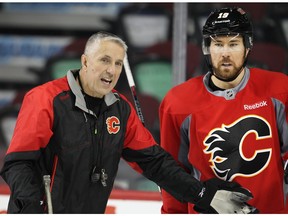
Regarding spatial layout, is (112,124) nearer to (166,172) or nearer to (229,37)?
(166,172)

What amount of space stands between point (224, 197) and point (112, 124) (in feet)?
1.36

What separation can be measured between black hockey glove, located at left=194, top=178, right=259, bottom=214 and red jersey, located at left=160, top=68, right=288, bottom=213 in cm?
6

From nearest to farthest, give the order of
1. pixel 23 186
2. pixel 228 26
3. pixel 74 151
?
1. pixel 23 186
2. pixel 74 151
3. pixel 228 26

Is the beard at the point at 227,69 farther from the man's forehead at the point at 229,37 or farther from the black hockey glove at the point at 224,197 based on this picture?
the black hockey glove at the point at 224,197

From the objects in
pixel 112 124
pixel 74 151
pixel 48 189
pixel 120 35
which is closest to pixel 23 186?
pixel 48 189

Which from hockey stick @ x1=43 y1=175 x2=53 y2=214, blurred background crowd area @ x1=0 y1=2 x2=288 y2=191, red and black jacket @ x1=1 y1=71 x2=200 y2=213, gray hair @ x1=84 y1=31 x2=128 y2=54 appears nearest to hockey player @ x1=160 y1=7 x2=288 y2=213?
red and black jacket @ x1=1 y1=71 x2=200 y2=213

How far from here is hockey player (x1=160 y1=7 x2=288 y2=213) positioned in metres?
2.30

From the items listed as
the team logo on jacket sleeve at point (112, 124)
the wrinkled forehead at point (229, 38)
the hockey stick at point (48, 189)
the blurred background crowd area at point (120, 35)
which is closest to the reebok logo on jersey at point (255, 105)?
the wrinkled forehead at point (229, 38)

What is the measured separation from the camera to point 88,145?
220cm

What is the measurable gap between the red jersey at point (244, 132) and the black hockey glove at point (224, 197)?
6 cm

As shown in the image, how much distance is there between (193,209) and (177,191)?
136 mm

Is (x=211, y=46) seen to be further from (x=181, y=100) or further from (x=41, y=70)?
(x=41, y=70)

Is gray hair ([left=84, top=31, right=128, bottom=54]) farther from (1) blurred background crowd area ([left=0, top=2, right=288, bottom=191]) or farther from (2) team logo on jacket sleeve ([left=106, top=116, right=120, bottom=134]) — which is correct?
(1) blurred background crowd area ([left=0, top=2, right=288, bottom=191])

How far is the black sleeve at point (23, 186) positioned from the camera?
6.59 feet
